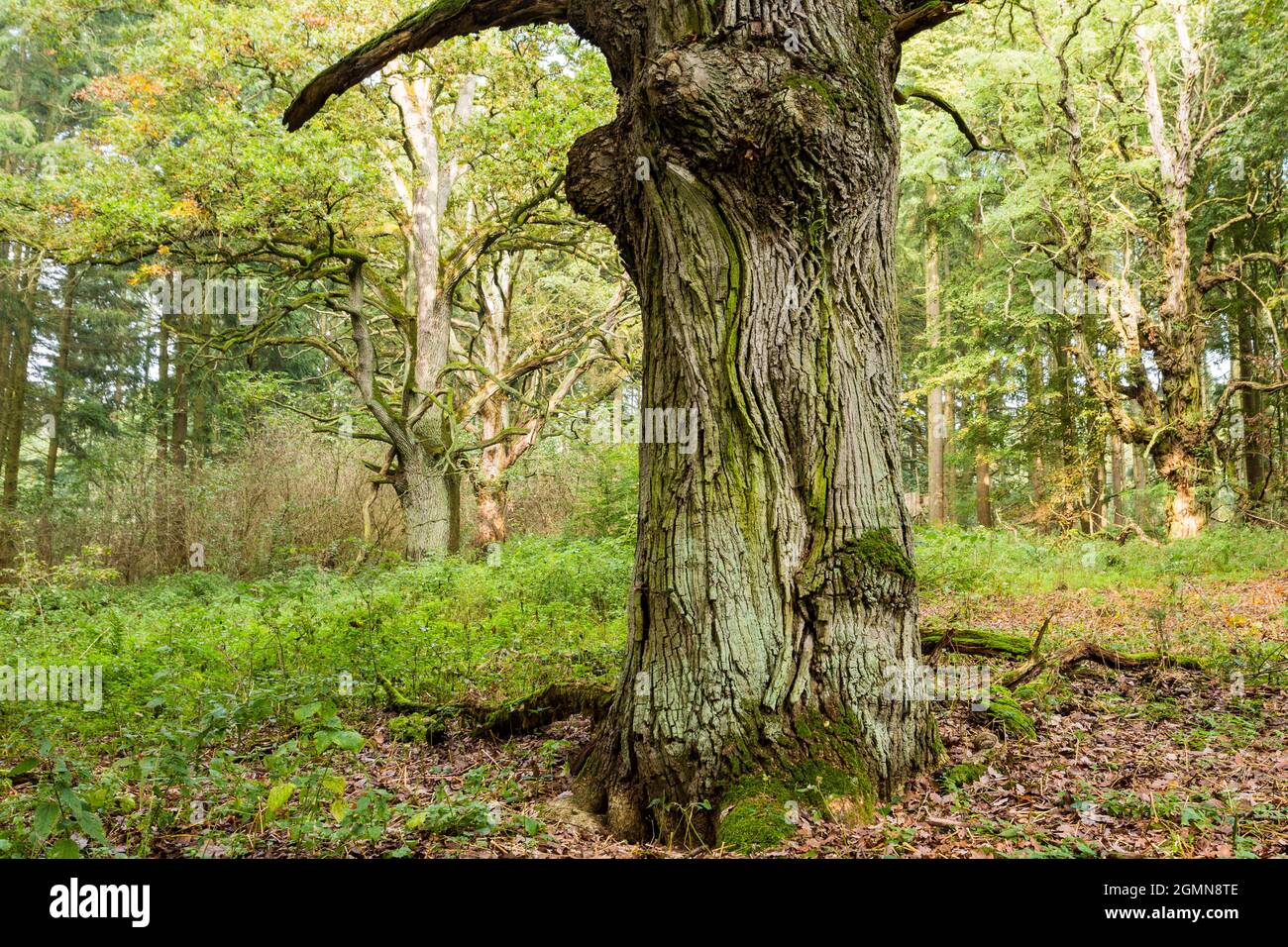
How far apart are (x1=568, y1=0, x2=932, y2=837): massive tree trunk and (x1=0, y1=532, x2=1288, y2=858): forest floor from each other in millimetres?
393

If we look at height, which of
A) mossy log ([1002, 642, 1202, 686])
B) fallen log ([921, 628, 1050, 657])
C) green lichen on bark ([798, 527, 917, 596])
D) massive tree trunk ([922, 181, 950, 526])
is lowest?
mossy log ([1002, 642, 1202, 686])

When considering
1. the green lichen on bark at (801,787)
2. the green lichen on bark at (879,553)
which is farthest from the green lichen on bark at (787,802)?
the green lichen on bark at (879,553)

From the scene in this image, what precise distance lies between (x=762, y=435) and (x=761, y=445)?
0.05 meters

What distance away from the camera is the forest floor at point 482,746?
10.5 ft

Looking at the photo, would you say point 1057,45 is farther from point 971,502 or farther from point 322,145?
point 971,502

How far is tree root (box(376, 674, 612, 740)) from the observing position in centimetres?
492

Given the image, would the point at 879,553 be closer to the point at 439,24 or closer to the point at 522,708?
the point at 522,708

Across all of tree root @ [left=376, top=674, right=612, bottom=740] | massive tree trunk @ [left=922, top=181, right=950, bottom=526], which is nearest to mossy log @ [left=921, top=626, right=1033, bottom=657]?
tree root @ [left=376, top=674, right=612, bottom=740]

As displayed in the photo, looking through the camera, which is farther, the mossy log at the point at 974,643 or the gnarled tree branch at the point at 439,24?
the mossy log at the point at 974,643

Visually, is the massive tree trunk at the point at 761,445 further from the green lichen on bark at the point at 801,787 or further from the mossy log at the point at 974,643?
the mossy log at the point at 974,643

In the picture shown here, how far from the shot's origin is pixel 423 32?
15.1 feet

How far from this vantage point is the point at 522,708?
4973mm

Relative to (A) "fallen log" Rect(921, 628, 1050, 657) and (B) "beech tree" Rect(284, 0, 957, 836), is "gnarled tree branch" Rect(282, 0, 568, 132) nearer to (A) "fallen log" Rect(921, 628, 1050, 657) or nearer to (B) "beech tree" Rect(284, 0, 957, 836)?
(B) "beech tree" Rect(284, 0, 957, 836)
